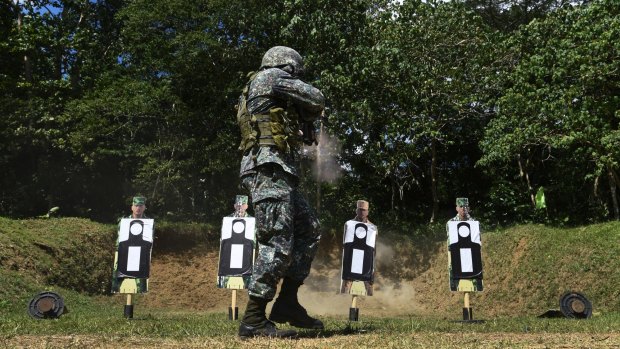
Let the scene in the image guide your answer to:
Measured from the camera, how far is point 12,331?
19.0 feet

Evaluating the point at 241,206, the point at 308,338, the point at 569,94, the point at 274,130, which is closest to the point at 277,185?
the point at 274,130

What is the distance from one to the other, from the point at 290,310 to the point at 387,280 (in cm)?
1509

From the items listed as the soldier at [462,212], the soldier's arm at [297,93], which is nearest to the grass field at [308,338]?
the soldier's arm at [297,93]

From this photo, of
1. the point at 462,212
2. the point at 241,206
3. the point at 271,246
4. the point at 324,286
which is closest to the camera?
the point at 271,246

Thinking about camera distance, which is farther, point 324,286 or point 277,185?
point 324,286

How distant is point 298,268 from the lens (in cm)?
571

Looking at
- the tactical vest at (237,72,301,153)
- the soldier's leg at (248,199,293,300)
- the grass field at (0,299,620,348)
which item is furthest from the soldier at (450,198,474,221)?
the soldier's leg at (248,199,293,300)

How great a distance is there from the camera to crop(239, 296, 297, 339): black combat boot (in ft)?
17.3

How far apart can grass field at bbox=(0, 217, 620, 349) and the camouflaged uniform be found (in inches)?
28.6

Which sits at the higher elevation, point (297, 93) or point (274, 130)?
point (297, 93)

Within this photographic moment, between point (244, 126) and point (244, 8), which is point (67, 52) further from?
point (244, 126)

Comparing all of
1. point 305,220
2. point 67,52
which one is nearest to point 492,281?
point 305,220

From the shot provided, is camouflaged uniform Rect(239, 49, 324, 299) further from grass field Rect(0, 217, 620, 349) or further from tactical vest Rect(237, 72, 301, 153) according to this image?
grass field Rect(0, 217, 620, 349)

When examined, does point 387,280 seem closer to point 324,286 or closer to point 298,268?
point 324,286
